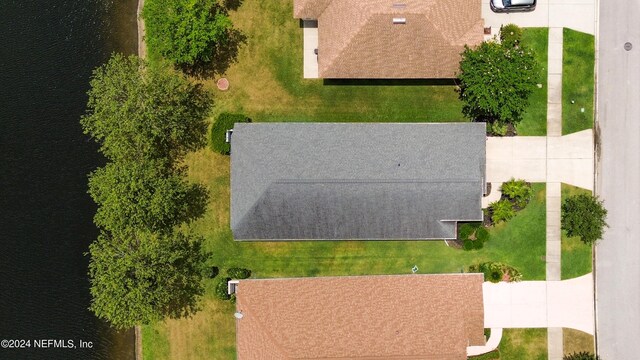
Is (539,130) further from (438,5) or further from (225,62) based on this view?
(225,62)

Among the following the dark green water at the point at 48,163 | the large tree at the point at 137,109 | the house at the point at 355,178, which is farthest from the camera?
the dark green water at the point at 48,163

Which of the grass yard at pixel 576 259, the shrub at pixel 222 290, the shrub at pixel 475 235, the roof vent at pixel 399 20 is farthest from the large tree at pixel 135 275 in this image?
the grass yard at pixel 576 259

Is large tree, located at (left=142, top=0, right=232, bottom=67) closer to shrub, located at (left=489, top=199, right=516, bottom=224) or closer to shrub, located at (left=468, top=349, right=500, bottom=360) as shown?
shrub, located at (left=489, top=199, right=516, bottom=224)

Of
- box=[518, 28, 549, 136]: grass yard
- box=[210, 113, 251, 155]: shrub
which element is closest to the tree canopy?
box=[518, 28, 549, 136]: grass yard

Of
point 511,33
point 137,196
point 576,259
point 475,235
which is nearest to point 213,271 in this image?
point 137,196

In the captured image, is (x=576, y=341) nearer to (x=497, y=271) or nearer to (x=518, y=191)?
(x=497, y=271)

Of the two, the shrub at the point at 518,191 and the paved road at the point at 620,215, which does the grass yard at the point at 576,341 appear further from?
the shrub at the point at 518,191

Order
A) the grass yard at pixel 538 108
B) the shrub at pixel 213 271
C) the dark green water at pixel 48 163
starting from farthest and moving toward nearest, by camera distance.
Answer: the dark green water at pixel 48 163 → the grass yard at pixel 538 108 → the shrub at pixel 213 271
